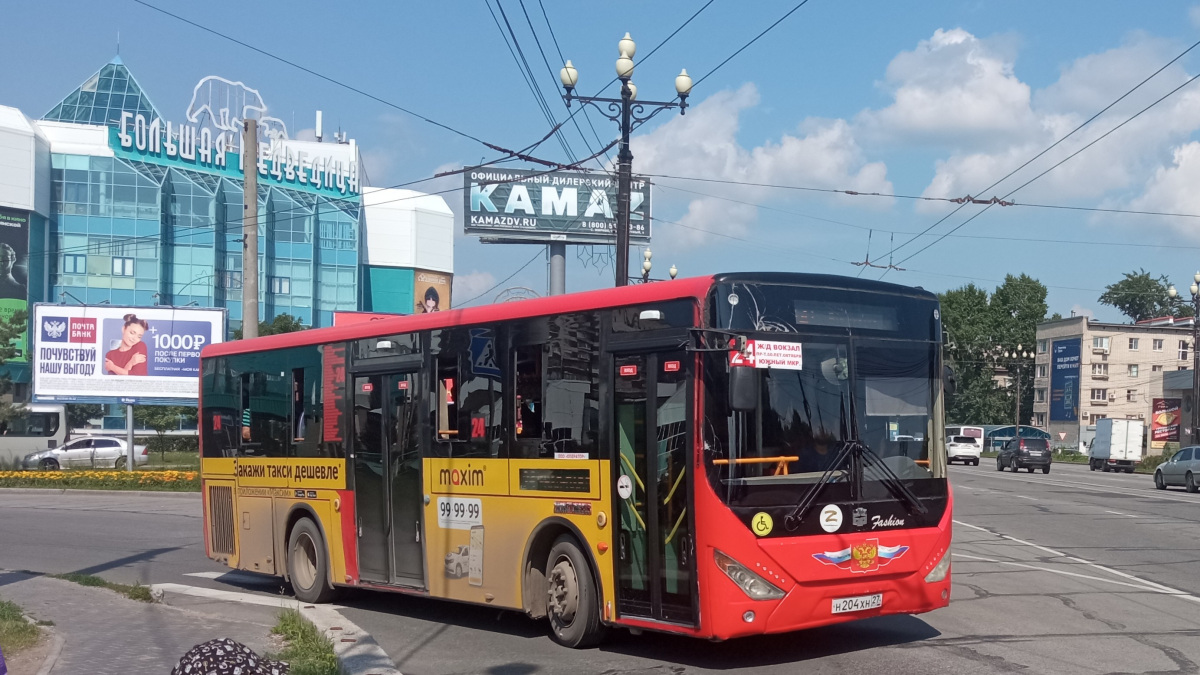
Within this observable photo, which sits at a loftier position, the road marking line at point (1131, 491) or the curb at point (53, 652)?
the curb at point (53, 652)

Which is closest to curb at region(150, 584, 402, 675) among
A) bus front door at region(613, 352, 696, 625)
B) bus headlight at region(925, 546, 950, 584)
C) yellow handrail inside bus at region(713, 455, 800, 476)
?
bus front door at region(613, 352, 696, 625)

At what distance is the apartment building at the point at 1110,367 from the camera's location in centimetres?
10206

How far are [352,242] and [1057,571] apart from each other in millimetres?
94542

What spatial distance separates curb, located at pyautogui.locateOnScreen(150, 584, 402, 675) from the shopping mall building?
72042 millimetres

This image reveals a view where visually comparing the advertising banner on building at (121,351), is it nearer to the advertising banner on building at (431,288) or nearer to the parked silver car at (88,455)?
the parked silver car at (88,455)

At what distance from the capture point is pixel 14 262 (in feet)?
272

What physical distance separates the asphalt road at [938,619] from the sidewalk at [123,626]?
118 centimetres

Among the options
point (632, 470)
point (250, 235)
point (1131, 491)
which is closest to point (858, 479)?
point (632, 470)

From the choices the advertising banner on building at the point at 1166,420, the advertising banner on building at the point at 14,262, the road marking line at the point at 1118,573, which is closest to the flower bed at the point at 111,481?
the road marking line at the point at 1118,573

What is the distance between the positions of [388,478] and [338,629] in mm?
1787

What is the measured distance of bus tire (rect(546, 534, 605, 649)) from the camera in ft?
30.4

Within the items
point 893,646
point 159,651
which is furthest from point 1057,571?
point 159,651

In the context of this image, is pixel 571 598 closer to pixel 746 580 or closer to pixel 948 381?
pixel 746 580

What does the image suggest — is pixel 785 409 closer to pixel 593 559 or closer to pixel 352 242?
pixel 593 559
